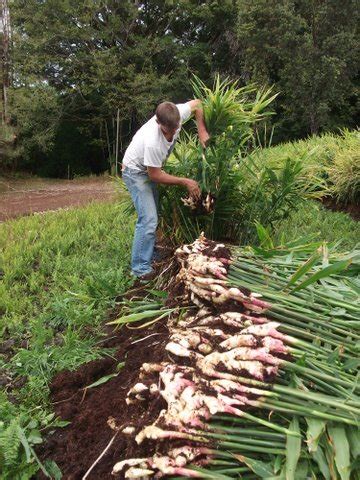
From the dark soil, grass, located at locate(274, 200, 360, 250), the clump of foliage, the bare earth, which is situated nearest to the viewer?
the dark soil

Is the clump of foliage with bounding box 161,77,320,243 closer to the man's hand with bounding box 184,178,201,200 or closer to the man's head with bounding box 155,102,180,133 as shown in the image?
the man's hand with bounding box 184,178,201,200

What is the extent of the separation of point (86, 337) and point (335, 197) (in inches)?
219

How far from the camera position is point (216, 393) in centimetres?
134

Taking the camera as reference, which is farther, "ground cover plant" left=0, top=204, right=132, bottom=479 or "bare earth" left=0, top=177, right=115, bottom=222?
"bare earth" left=0, top=177, right=115, bottom=222

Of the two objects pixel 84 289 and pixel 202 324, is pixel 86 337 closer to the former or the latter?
pixel 84 289

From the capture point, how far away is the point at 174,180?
309 centimetres

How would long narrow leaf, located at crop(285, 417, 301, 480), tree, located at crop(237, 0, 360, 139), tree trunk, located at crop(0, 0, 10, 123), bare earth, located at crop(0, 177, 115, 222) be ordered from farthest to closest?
tree trunk, located at crop(0, 0, 10, 123)
tree, located at crop(237, 0, 360, 139)
bare earth, located at crop(0, 177, 115, 222)
long narrow leaf, located at crop(285, 417, 301, 480)

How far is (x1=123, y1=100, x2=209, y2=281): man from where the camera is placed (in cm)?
312

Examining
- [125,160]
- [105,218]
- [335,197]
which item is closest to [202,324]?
[125,160]

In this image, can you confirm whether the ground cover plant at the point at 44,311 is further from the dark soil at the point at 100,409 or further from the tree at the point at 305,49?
the tree at the point at 305,49

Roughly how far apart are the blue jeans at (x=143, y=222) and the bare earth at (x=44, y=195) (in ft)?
16.8

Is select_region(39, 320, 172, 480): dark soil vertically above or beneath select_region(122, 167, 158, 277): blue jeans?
beneath

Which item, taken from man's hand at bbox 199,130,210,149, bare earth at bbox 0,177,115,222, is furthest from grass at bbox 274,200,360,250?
bare earth at bbox 0,177,115,222

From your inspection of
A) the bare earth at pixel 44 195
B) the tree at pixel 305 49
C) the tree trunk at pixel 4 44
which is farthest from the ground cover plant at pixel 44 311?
the tree trunk at pixel 4 44
